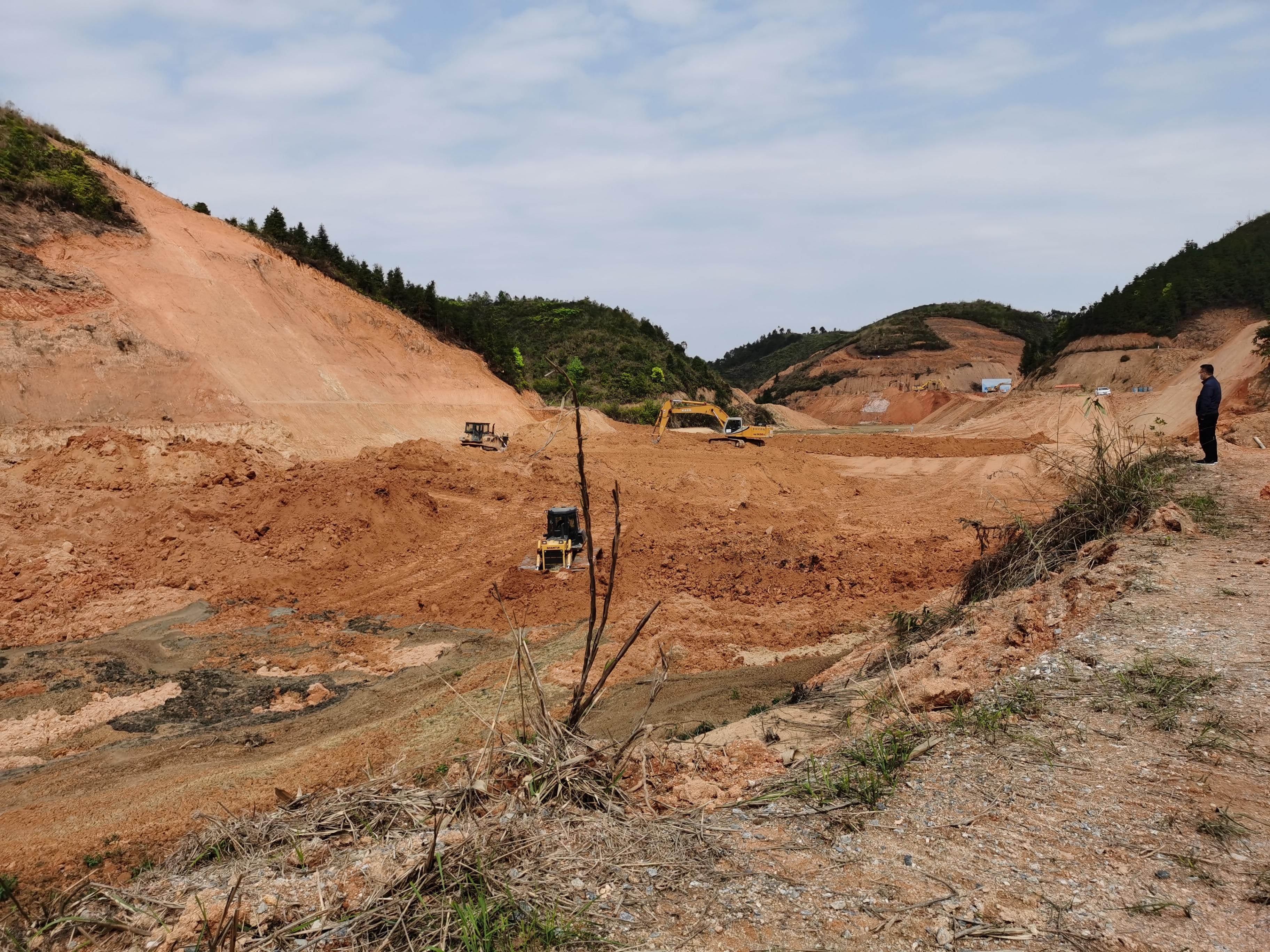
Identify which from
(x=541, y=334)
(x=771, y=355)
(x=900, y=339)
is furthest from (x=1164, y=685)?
(x=771, y=355)

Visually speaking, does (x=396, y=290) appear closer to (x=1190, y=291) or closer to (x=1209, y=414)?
(x=1209, y=414)

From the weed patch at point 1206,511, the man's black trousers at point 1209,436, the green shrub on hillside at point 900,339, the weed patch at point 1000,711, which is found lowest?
the weed patch at point 1000,711

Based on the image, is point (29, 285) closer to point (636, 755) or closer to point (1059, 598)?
point (636, 755)

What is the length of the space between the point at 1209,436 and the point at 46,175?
96.0 ft

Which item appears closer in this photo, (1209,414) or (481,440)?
(1209,414)

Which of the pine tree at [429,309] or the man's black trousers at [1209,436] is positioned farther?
the pine tree at [429,309]

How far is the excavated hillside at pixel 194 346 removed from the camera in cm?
1842

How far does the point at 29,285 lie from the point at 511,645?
17.9 meters

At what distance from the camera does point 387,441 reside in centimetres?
2498

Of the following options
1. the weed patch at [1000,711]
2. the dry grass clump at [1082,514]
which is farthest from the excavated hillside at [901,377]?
the weed patch at [1000,711]

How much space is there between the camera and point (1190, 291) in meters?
41.4

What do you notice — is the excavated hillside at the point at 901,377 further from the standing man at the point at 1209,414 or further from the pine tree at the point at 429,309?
the standing man at the point at 1209,414

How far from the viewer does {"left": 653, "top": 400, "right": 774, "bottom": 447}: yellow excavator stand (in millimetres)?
29344

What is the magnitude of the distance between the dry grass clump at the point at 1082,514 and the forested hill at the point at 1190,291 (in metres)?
41.2
